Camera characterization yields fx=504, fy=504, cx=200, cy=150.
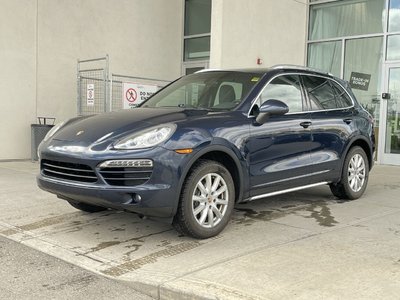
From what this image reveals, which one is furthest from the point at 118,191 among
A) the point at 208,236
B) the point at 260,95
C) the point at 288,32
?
the point at 288,32

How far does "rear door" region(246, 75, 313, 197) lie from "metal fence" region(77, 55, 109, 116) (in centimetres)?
626

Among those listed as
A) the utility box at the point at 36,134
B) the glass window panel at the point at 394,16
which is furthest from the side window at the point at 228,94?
the glass window panel at the point at 394,16

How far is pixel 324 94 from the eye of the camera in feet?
21.8

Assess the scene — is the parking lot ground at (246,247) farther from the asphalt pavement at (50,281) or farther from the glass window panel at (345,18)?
the glass window panel at (345,18)

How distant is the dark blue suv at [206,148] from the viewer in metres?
4.52

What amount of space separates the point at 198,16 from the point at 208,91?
408 inches

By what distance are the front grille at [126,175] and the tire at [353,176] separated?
10.8ft

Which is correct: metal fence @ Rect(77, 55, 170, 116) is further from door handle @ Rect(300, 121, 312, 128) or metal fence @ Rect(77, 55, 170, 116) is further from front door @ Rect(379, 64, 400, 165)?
door handle @ Rect(300, 121, 312, 128)

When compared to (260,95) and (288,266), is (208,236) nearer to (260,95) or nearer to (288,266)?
(288,266)

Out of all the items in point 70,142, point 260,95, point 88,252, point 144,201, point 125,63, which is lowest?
point 88,252

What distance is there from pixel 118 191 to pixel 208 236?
3.50ft

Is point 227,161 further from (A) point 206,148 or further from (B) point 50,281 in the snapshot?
(B) point 50,281

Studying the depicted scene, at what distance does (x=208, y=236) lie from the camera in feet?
16.3

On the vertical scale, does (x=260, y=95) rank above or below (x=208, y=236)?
above
